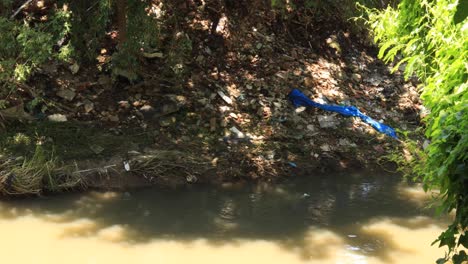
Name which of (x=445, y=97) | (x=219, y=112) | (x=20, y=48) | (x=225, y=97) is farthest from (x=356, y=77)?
(x=445, y=97)

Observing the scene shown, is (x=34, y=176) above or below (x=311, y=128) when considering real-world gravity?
below

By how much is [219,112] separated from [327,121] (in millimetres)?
1378

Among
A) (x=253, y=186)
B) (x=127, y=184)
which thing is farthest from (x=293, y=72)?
(x=127, y=184)

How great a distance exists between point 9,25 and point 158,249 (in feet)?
8.16

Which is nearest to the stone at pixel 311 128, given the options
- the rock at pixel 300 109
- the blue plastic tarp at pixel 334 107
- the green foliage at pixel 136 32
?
the rock at pixel 300 109

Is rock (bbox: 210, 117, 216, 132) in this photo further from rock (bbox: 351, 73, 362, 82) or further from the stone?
rock (bbox: 351, 73, 362, 82)

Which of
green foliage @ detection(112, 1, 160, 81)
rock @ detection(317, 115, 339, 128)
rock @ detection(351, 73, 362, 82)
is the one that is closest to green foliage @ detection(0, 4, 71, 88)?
green foliage @ detection(112, 1, 160, 81)

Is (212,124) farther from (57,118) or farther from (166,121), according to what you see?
(57,118)

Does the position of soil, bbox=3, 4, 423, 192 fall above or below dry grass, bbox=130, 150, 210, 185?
Result: above

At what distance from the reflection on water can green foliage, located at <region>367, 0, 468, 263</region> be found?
5.74 feet

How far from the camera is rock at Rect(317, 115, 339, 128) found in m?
6.48

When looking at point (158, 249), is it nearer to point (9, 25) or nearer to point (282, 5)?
point (9, 25)

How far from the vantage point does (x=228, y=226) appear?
180 inches

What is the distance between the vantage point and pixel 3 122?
5.35 metres
